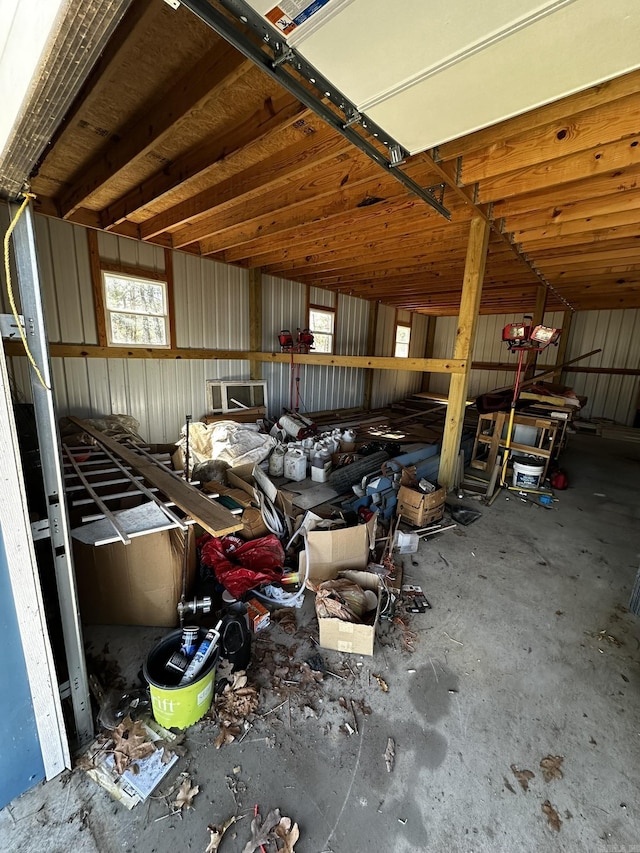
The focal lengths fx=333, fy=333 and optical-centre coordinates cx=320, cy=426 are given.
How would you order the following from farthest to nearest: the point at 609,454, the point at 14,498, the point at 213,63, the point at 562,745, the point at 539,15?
the point at 609,454 → the point at 213,63 → the point at 562,745 → the point at 14,498 → the point at 539,15

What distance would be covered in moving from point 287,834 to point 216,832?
0.26 m

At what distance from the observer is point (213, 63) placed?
1.72 metres

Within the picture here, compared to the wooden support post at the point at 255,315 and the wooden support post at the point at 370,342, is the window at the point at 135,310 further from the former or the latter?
the wooden support post at the point at 370,342

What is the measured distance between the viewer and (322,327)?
773 cm

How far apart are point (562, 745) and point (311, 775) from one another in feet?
3.88

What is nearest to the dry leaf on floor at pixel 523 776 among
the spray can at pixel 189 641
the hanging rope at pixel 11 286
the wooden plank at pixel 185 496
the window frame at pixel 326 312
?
the spray can at pixel 189 641

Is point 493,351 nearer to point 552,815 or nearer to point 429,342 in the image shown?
point 429,342

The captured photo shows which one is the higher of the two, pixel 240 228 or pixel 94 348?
pixel 240 228

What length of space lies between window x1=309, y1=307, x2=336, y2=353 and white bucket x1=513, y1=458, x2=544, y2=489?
4.76 metres

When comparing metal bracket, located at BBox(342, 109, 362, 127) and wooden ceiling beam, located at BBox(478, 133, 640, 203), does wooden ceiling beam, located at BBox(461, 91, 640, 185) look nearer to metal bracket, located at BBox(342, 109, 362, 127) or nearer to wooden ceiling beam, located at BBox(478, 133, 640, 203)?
wooden ceiling beam, located at BBox(478, 133, 640, 203)

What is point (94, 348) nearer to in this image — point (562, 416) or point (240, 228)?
point (240, 228)

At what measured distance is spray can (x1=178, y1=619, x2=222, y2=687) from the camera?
1539 millimetres

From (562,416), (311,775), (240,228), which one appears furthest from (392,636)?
(240,228)

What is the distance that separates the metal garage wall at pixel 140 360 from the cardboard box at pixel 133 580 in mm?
2934
